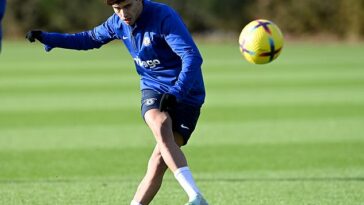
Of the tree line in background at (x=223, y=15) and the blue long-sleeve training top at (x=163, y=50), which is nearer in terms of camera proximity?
the blue long-sleeve training top at (x=163, y=50)

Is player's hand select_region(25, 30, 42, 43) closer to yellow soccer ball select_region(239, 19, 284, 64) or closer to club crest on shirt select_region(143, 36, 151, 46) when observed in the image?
club crest on shirt select_region(143, 36, 151, 46)

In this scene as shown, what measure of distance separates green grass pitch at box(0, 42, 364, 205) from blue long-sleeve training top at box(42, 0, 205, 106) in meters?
1.81

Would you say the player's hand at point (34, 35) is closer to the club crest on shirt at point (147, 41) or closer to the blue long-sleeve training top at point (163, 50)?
the blue long-sleeve training top at point (163, 50)

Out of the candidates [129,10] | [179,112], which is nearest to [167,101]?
[179,112]

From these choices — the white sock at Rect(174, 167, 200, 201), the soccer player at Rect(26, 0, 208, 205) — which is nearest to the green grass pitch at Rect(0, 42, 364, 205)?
the soccer player at Rect(26, 0, 208, 205)

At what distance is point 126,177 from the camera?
10.9 m

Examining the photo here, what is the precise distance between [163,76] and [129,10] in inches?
26.2

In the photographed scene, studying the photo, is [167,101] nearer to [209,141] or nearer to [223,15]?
[209,141]

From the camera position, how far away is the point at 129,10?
7.44 meters

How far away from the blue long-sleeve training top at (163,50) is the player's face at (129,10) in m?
0.07

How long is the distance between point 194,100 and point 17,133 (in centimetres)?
859

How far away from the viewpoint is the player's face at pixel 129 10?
7410 millimetres

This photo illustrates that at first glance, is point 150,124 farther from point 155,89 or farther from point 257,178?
point 257,178

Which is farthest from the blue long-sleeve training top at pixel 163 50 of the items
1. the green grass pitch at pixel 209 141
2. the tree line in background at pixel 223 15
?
the tree line in background at pixel 223 15
